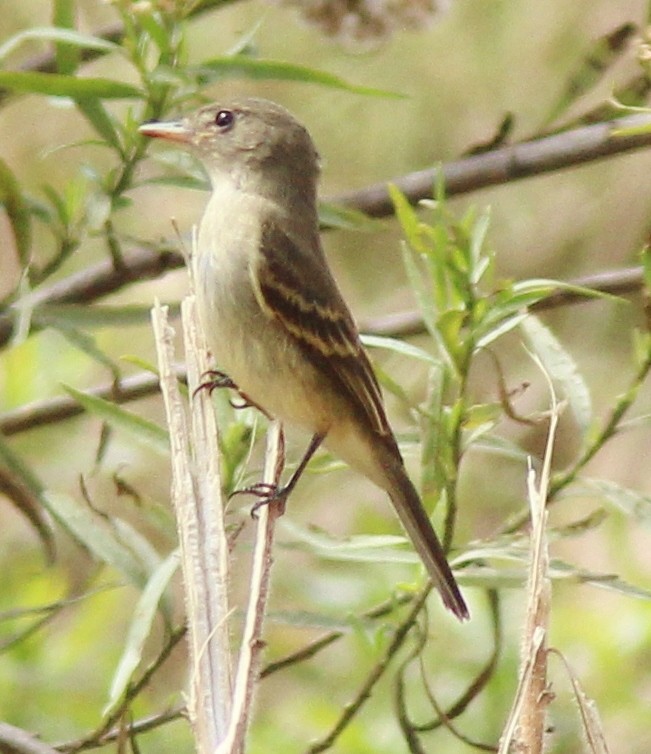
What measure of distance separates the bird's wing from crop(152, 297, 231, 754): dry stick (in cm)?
54

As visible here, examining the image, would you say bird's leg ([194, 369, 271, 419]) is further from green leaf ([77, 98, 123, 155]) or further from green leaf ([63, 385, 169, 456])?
green leaf ([77, 98, 123, 155])

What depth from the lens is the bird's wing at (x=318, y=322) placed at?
203 cm

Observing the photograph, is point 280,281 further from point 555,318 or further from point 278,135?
point 555,318

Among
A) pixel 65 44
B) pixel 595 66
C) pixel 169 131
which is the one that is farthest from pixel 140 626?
pixel 595 66

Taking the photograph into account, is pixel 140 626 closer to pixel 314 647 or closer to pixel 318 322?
Answer: pixel 314 647

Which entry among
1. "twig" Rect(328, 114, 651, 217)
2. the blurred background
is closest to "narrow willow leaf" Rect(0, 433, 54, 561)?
"twig" Rect(328, 114, 651, 217)

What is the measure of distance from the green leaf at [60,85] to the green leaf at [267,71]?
127mm

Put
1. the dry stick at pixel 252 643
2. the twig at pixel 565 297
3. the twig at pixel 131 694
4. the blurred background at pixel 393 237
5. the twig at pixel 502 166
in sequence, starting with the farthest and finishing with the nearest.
Result: 1. the blurred background at pixel 393 237
2. the twig at pixel 502 166
3. the twig at pixel 565 297
4. the twig at pixel 131 694
5. the dry stick at pixel 252 643

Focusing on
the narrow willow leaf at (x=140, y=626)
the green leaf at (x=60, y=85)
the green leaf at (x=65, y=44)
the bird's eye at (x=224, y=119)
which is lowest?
the narrow willow leaf at (x=140, y=626)

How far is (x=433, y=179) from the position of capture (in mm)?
2299

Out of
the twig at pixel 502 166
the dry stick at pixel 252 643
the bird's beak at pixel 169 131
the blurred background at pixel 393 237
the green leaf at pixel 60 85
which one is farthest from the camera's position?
the blurred background at pixel 393 237

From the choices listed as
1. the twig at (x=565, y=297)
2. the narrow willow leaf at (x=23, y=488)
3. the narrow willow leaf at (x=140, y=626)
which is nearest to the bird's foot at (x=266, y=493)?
the narrow willow leaf at (x=140, y=626)

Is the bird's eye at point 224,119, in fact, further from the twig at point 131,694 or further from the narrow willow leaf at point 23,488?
the twig at point 131,694

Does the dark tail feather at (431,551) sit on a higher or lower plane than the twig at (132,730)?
higher
